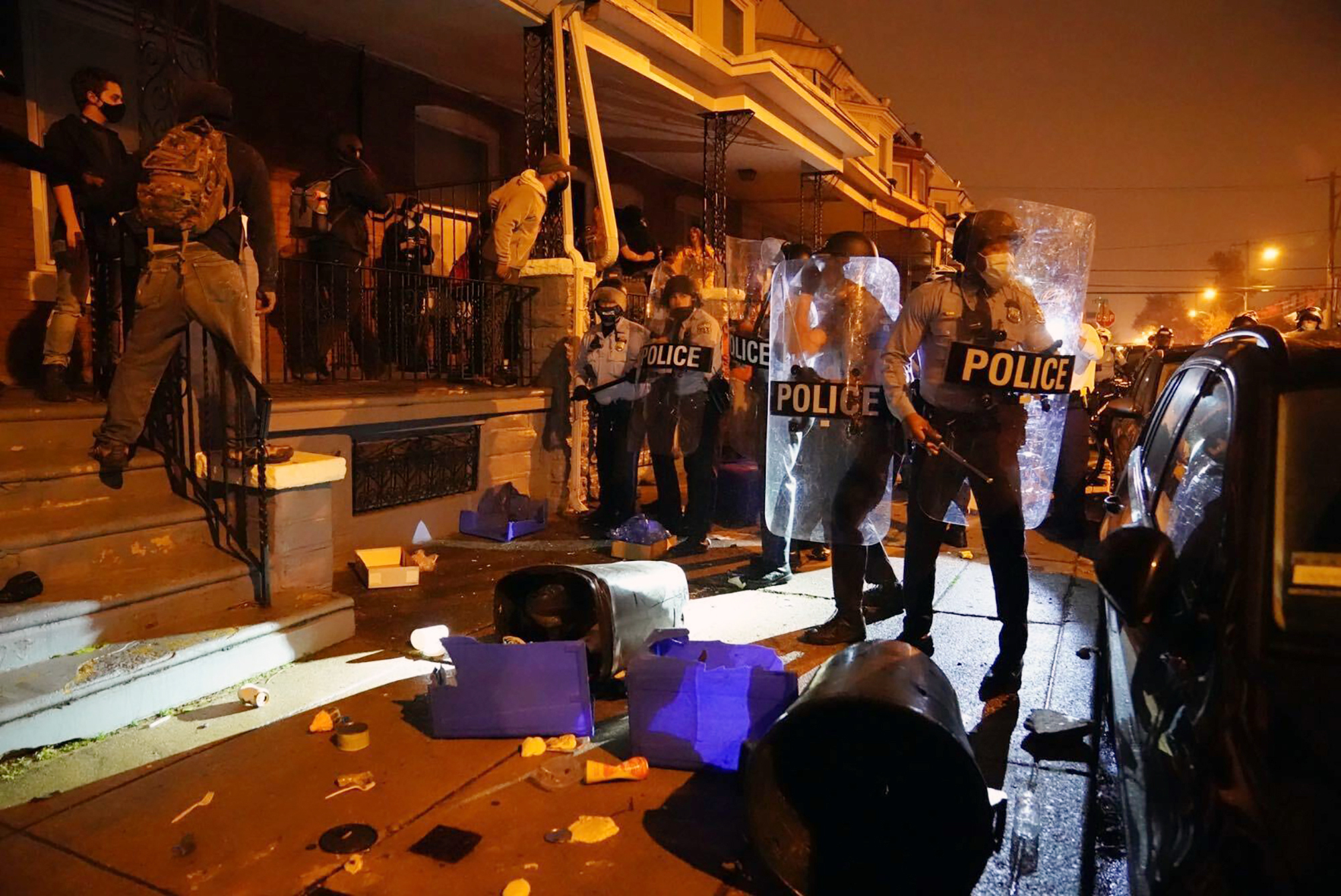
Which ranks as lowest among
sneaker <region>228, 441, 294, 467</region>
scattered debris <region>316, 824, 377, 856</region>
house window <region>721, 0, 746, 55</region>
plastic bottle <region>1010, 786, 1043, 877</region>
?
scattered debris <region>316, 824, 377, 856</region>

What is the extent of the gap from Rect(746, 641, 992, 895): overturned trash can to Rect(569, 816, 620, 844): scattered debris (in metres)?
0.56

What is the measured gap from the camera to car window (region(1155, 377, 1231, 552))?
7.13ft

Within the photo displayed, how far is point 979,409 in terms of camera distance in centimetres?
403

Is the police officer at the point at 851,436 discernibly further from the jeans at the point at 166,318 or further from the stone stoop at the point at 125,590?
the jeans at the point at 166,318

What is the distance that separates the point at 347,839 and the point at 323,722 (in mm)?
913

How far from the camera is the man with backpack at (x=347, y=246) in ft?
24.8

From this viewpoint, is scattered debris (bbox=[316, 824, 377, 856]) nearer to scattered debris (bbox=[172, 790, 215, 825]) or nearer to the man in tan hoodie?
scattered debris (bbox=[172, 790, 215, 825])

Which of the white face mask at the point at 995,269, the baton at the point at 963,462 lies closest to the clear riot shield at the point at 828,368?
the baton at the point at 963,462

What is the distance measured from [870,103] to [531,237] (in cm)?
2041

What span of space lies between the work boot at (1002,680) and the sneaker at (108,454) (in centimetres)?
448

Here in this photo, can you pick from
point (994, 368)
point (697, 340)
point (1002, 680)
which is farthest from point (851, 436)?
point (697, 340)

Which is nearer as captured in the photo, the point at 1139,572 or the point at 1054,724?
the point at 1139,572

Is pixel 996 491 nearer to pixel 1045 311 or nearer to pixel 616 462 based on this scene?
pixel 1045 311

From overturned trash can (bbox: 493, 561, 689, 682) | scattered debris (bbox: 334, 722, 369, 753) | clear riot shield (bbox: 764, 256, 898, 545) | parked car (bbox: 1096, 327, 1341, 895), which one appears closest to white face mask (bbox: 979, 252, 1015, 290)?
clear riot shield (bbox: 764, 256, 898, 545)
